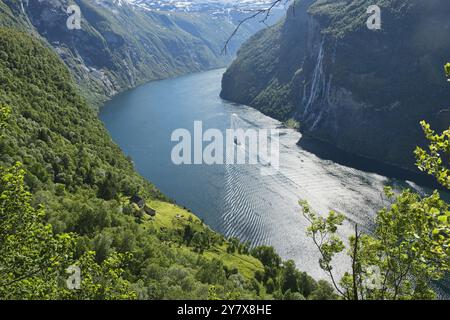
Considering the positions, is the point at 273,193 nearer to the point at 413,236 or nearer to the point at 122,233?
the point at 122,233

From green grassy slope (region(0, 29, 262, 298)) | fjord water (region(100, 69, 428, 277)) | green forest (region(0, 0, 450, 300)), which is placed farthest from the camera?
fjord water (region(100, 69, 428, 277))

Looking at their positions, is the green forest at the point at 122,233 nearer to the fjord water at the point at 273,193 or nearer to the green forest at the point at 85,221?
the green forest at the point at 85,221

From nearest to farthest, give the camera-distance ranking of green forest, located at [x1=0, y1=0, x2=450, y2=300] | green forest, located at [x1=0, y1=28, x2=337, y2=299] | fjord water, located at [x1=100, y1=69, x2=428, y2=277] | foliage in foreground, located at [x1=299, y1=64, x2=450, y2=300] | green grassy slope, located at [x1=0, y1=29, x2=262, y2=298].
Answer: foliage in foreground, located at [x1=299, y1=64, x2=450, y2=300] → green forest, located at [x1=0, y1=0, x2=450, y2=300] → green forest, located at [x1=0, y1=28, x2=337, y2=299] → green grassy slope, located at [x1=0, y1=29, x2=262, y2=298] → fjord water, located at [x1=100, y1=69, x2=428, y2=277]

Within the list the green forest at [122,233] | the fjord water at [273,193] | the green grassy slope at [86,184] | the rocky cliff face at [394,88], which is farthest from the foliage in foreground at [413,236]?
the rocky cliff face at [394,88]

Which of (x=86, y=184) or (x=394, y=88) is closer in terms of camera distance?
(x=86, y=184)

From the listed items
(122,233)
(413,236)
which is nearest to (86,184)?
(122,233)

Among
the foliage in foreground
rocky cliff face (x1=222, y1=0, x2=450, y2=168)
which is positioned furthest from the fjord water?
the foliage in foreground

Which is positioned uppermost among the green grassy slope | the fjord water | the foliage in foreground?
the foliage in foreground

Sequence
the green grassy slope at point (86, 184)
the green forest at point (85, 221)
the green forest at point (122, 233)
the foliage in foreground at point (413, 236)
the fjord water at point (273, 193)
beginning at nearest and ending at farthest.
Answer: the foliage in foreground at point (413, 236), the green forest at point (122, 233), the green forest at point (85, 221), the green grassy slope at point (86, 184), the fjord water at point (273, 193)

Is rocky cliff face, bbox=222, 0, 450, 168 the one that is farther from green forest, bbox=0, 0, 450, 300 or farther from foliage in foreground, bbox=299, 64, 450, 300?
foliage in foreground, bbox=299, 64, 450, 300

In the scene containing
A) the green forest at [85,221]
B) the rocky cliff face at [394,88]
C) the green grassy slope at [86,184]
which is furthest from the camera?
the rocky cliff face at [394,88]

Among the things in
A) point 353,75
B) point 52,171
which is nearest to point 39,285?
point 52,171
